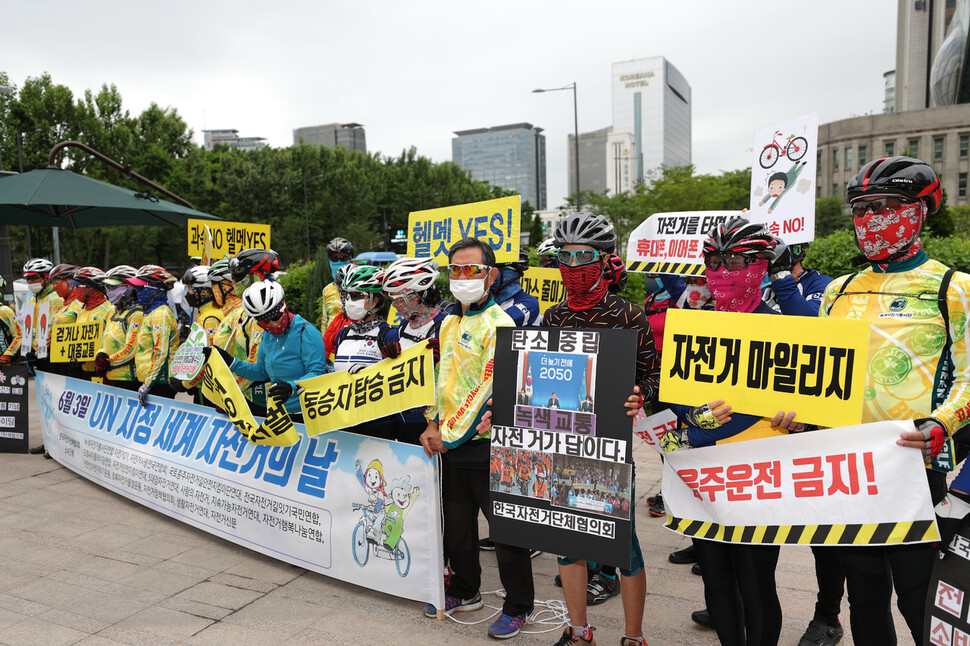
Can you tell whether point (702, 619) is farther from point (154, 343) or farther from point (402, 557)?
point (154, 343)

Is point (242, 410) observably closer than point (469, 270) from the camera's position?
No

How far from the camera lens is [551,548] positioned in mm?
3473

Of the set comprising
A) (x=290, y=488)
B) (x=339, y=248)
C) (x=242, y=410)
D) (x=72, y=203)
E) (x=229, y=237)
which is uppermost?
(x=72, y=203)

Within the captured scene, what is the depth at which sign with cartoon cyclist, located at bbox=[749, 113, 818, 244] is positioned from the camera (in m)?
5.52

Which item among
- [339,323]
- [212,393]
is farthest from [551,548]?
[339,323]

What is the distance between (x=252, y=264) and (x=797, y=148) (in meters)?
4.88

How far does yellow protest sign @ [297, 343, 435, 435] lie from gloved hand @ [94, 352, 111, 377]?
376 cm

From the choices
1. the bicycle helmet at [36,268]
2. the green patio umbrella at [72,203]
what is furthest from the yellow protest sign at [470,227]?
the green patio umbrella at [72,203]

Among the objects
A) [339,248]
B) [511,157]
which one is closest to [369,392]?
[339,248]

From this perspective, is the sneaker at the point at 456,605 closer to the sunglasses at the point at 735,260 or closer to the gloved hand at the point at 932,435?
the sunglasses at the point at 735,260

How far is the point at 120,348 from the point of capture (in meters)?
7.29

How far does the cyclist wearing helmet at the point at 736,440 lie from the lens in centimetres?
309

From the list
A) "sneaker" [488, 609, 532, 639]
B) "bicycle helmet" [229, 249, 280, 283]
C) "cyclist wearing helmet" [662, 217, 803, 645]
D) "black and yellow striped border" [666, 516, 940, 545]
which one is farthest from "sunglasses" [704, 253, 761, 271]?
"bicycle helmet" [229, 249, 280, 283]

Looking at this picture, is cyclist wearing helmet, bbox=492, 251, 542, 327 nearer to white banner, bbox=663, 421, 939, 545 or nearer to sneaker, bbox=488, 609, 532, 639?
sneaker, bbox=488, 609, 532, 639
